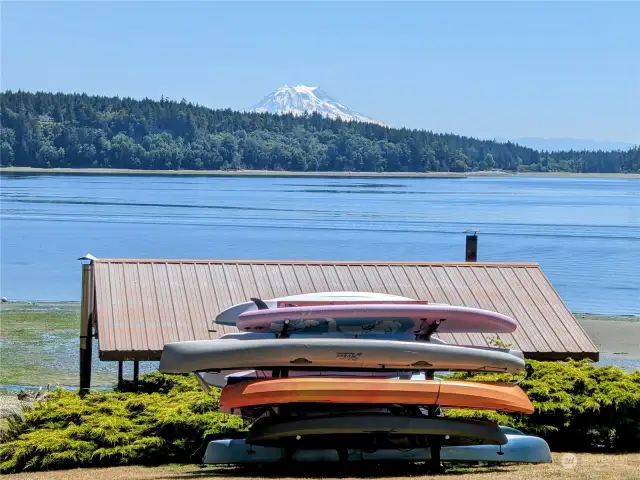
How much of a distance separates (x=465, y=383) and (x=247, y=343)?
6.69ft

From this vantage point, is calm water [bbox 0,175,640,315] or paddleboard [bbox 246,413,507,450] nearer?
paddleboard [bbox 246,413,507,450]

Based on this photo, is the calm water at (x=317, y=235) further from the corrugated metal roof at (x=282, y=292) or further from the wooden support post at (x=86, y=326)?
the wooden support post at (x=86, y=326)

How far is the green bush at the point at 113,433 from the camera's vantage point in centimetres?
1189

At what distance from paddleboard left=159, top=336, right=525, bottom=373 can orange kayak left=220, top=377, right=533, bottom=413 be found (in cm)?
18

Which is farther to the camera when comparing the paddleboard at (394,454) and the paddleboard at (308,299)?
the paddleboard at (308,299)

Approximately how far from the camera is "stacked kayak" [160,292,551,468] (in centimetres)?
1059

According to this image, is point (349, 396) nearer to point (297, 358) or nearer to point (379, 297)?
point (297, 358)

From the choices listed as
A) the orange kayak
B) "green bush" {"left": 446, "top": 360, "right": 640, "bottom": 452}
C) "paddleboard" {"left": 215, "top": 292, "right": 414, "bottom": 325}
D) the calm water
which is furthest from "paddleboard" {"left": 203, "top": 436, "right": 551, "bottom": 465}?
the calm water

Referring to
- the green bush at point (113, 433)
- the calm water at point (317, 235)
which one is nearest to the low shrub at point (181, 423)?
the green bush at point (113, 433)

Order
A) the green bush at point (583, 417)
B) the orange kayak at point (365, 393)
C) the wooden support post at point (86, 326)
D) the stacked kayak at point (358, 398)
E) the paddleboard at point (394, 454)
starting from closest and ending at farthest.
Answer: the orange kayak at point (365, 393)
the stacked kayak at point (358, 398)
the paddleboard at point (394, 454)
the green bush at point (583, 417)
the wooden support post at point (86, 326)

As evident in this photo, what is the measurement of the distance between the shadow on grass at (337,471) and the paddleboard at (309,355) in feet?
3.00

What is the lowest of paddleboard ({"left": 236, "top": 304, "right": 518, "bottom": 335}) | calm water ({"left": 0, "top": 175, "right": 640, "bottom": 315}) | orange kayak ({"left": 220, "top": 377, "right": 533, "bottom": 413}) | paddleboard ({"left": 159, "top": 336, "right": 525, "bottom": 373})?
calm water ({"left": 0, "top": 175, "right": 640, "bottom": 315})

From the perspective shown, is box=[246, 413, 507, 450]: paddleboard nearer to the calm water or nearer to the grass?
the grass

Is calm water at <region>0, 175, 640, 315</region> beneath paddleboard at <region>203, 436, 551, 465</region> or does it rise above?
beneath
